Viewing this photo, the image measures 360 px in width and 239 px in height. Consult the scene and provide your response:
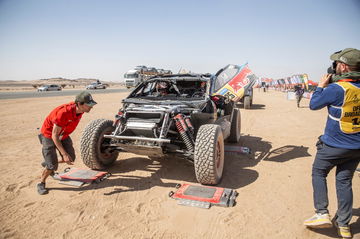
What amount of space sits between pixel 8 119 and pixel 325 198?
12453 millimetres

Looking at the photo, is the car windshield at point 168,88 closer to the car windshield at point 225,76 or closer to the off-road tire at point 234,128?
the car windshield at point 225,76

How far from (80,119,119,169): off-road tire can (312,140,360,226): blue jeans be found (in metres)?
3.51

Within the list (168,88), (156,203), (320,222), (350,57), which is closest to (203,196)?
(156,203)

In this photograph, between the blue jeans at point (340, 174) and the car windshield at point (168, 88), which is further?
the car windshield at point (168, 88)

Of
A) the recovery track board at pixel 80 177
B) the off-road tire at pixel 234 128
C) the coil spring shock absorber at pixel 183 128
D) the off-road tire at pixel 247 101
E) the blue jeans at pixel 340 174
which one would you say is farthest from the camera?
the off-road tire at pixel 247 101

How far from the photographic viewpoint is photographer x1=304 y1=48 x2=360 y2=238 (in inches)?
95.1

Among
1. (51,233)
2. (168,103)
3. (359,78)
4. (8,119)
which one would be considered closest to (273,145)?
(168,103)

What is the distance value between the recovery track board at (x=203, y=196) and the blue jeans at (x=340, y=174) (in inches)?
46.2

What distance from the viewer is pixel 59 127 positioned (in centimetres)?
337

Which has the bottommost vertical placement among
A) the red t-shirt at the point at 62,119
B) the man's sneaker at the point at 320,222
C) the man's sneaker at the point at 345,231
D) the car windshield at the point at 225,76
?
the man's sneaker at the point at 345,231

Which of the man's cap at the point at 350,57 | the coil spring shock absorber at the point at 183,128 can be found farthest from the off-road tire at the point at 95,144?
the man's cap at the point at 350,57

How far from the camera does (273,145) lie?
21.8ft

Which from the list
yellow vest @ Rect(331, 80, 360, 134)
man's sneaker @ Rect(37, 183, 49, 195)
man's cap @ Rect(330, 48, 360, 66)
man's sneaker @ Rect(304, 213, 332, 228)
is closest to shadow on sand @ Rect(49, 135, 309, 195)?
man's sneaker @ Rect(37, 183, 49, 195)

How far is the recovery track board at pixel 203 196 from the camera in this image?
3316 mm
